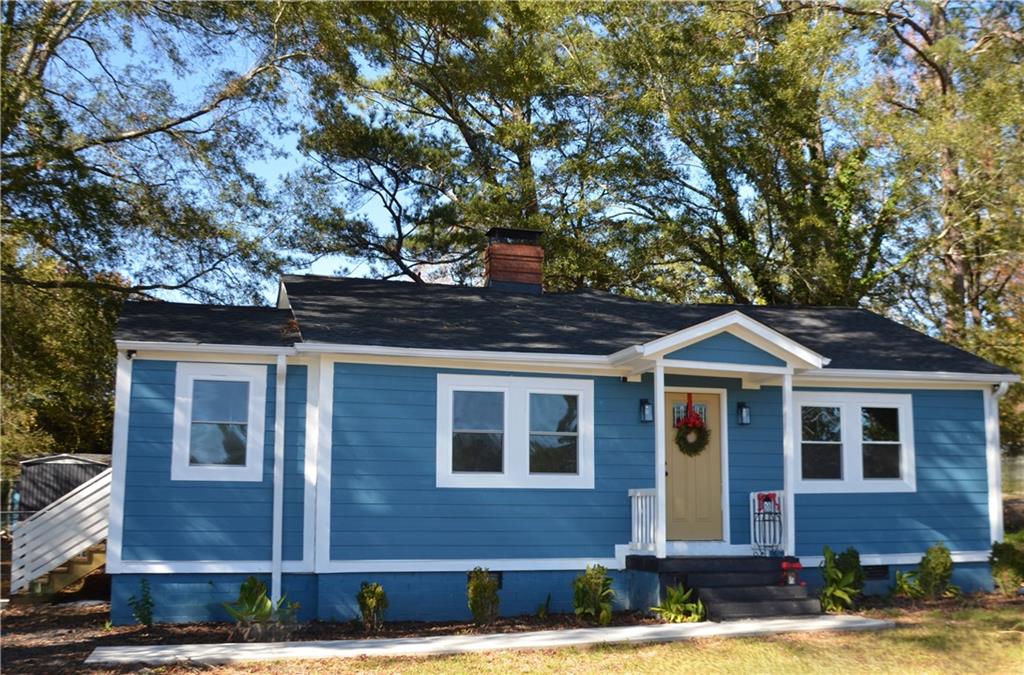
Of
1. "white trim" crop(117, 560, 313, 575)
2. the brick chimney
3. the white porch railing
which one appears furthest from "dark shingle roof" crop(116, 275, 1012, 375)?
"white trim" crop(117, 560, 313, 575)

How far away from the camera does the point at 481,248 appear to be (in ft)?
70.8

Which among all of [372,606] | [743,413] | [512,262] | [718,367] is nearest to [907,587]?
[743,413]

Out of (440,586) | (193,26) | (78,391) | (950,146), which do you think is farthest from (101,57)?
(950,146)

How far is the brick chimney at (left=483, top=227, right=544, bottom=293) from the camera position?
48.3ft

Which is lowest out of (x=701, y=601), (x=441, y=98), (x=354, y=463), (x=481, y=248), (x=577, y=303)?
(x=701, y=601)

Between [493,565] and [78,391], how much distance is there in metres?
8.93

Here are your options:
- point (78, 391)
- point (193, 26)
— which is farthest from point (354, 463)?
point (193, 26)

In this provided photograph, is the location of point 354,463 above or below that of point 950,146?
below

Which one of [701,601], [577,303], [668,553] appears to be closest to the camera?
[701,601]

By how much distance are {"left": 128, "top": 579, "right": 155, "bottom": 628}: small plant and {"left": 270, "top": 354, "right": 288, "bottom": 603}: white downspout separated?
1.25m

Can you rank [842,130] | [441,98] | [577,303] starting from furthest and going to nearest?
[441,98]
[842,130]
[577,303]

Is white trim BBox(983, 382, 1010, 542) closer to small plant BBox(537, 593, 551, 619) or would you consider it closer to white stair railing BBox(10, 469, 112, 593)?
small plant BBox(537, 593, 551, 619)

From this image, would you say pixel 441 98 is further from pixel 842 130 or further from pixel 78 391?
pixel 78 391

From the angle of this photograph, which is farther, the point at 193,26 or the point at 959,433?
the point at 193,26
